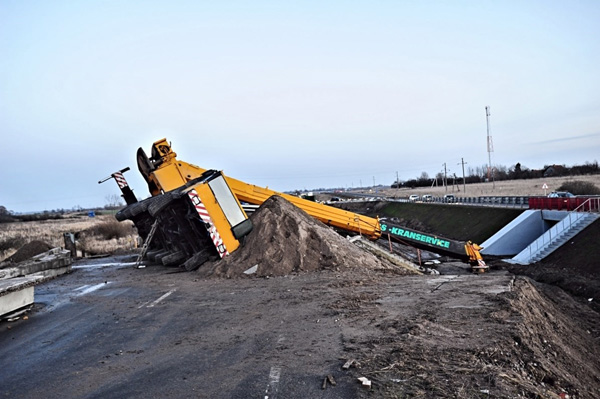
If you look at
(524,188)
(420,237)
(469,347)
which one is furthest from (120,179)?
(524,188)

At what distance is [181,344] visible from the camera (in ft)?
23.1

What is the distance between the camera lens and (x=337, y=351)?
6.11 meters

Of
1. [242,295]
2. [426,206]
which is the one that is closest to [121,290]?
[242,295]

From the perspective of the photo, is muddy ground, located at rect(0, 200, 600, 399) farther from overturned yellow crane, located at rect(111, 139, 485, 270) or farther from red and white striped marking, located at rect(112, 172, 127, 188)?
red and white striped marking, located at rect(112, 172, 127, 188)

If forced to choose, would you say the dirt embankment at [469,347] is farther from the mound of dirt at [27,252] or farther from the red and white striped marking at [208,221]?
the mound of dirt at [27,252]

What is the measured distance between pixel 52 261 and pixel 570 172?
374ft

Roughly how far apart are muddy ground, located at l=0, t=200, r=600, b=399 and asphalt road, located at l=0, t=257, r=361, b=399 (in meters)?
0.03

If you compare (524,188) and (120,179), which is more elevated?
(120,179)

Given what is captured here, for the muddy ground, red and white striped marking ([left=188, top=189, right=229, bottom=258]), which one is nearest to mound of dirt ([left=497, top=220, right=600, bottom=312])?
the muddy ground

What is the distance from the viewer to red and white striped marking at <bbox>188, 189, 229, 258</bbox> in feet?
44.8

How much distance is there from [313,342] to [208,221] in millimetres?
7933

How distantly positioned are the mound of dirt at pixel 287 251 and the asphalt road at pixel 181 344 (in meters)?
1.30

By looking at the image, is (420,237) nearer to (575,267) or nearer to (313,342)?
(575,267)

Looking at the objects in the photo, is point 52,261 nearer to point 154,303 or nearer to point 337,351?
point 154,303
